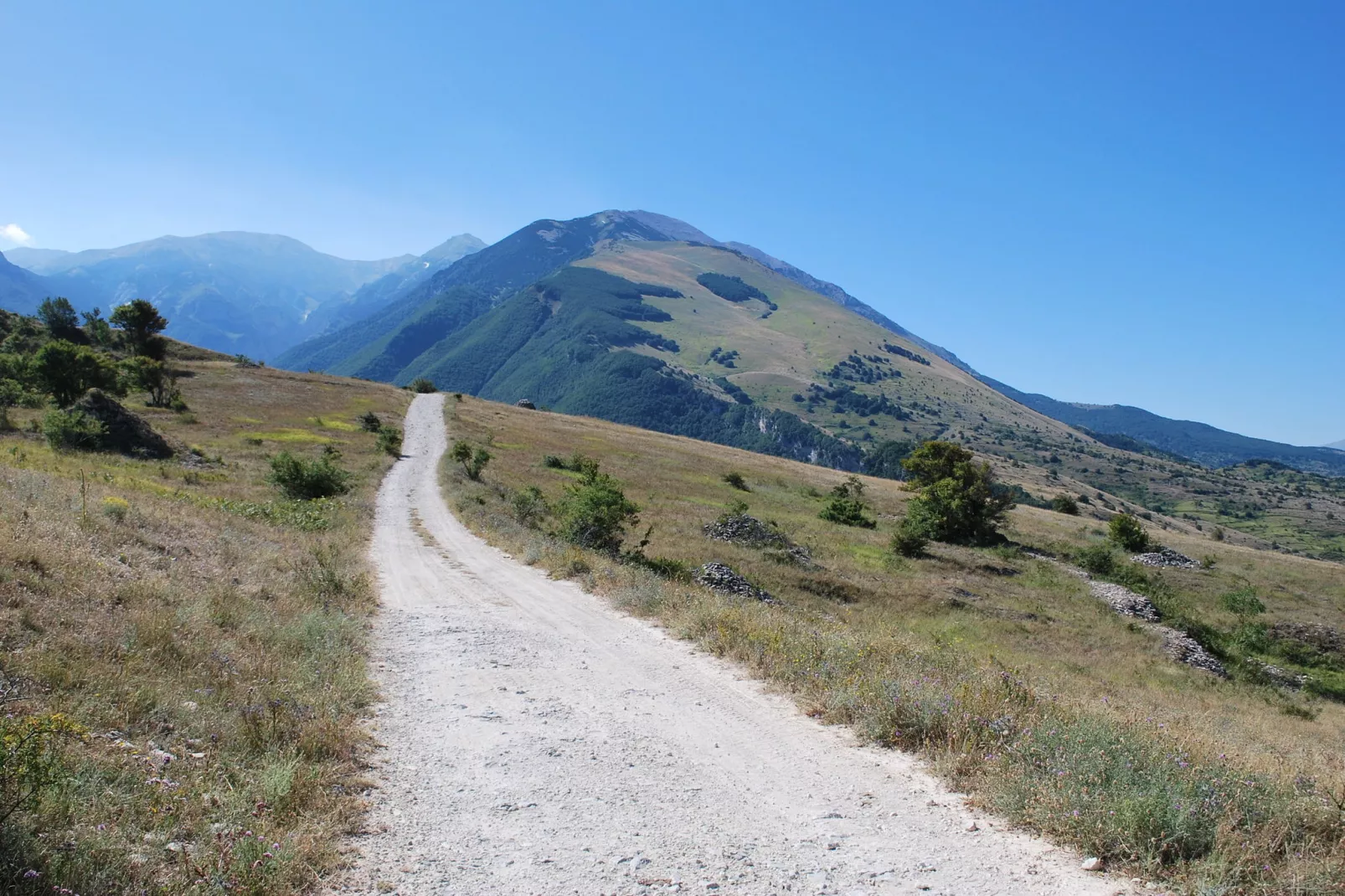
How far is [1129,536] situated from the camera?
46.7 m

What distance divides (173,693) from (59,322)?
324ft

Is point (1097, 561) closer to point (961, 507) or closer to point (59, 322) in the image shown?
point (961, 507)

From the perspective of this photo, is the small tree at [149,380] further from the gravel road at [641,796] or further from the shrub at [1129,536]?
the shrub at [1129,536]

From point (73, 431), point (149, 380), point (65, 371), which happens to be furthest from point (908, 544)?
point (149, 380)

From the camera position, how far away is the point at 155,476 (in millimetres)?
26219

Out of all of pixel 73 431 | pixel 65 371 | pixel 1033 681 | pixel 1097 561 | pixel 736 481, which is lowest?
pixel 73 431

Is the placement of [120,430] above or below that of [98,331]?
below

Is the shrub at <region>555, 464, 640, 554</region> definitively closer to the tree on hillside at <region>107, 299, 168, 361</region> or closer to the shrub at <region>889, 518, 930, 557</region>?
the shrub at <region>889, 518, 930, 557</region>

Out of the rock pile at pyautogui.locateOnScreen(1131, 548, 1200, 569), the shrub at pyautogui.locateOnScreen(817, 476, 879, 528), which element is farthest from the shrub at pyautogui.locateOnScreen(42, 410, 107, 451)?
the rock pile at pyautogui.locateOnScreen(1131, 548, 1200, 569)

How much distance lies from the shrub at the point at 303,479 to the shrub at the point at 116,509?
14502mm

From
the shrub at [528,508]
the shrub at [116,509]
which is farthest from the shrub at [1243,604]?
the shrub at [116,509]

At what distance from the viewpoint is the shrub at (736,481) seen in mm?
55669

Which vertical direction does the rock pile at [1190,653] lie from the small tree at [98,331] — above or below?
below

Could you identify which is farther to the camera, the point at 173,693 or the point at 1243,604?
the point at 1243,604
